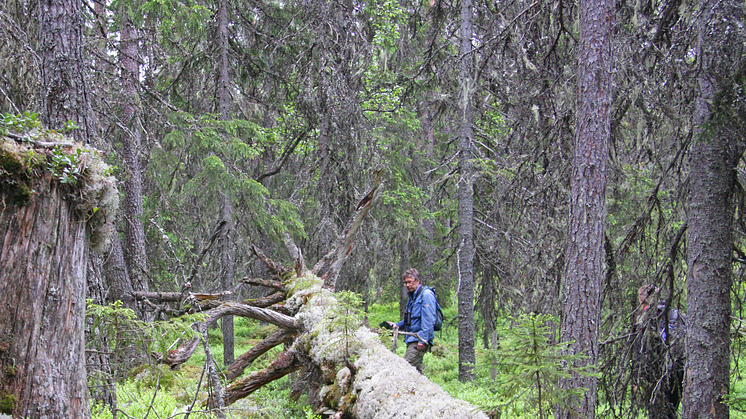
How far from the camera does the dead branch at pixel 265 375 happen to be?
19.8 feet

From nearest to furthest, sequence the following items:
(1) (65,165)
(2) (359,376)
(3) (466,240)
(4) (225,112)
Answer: (1) (65,165) → (2) (359,376) → (4) (225,112) → (3) (466,240)

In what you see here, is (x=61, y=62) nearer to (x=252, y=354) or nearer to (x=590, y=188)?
(x=252, y=354)

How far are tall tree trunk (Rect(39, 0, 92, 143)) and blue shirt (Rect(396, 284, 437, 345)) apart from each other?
4.66 metres

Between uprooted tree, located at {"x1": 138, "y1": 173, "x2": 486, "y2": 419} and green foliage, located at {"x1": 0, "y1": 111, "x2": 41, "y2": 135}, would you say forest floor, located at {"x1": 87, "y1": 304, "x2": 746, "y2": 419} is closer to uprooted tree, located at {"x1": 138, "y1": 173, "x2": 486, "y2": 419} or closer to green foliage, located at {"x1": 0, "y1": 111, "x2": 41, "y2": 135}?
uprooted tree, located at {"x1": 138, "y1": 173, "x2": 486, "y2": 419}

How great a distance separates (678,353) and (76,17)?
8183 mm

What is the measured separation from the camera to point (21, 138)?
2615 mm

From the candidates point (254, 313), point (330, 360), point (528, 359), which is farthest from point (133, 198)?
point (528, 359)

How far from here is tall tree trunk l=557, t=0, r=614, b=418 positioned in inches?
196

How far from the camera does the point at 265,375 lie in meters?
6.14

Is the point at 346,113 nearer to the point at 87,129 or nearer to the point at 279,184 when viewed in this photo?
the point at 279,184

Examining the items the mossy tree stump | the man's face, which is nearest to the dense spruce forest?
the mossy tree stump

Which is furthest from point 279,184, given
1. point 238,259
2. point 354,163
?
point 354,163

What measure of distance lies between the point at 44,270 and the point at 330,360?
3357mm

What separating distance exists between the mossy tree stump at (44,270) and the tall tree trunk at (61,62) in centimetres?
308
